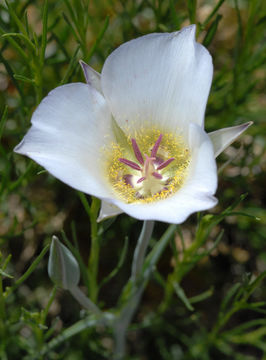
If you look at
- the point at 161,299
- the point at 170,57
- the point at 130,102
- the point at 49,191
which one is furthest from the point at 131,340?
the point at 170,57

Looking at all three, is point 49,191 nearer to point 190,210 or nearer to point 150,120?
point 150,120

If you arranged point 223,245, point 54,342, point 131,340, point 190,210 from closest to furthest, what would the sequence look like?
point 190,210 < point 54,342 < point 131,340 < point 223,245

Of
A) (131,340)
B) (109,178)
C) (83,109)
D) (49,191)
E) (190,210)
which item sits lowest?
(131,340)

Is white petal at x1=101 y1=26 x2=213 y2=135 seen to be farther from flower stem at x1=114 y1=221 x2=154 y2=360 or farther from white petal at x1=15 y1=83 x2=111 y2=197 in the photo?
flower stem at x1=114 y1=221 x2=154 y2=360

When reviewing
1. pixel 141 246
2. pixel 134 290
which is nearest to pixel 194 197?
pixel 141 246

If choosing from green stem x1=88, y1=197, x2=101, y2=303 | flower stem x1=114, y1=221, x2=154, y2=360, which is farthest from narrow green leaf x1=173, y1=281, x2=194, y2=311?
green stem x1=88, y1=197, x2=101, y2=303
